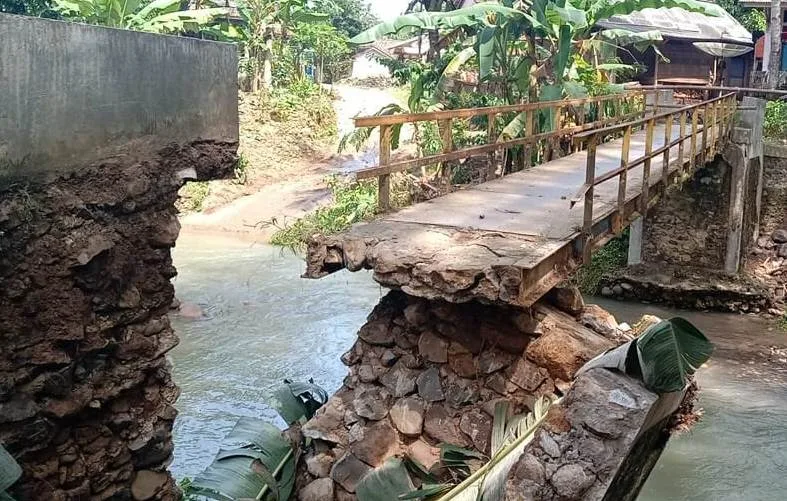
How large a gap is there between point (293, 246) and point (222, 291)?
10.7 ft

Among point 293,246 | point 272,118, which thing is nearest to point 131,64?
point 293,246

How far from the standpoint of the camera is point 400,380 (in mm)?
5680

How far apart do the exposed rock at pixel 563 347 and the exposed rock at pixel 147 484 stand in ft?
7.68

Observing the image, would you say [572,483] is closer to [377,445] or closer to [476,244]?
[377,445]

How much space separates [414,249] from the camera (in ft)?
17.8

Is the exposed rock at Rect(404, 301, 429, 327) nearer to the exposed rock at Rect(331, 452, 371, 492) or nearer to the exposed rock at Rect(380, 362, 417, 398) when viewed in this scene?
the exposed rock at Rect(380, 362, 417, 398)

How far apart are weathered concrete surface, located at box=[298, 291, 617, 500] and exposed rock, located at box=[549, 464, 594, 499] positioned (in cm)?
112

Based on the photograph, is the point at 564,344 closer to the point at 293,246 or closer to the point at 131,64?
the point at 131,64

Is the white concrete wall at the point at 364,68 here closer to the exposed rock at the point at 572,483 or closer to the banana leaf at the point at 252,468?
the banana leaf at the point at 252,468

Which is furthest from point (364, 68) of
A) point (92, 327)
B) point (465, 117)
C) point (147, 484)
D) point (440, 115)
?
point (92, 327)

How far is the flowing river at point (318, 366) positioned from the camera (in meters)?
9.05

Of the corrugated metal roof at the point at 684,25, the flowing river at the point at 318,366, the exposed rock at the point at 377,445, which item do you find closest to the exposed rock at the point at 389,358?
the exposed rock at the point at 377,445

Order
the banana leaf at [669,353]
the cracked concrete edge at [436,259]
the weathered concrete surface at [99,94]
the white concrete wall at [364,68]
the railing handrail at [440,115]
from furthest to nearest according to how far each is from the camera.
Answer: the white concrete wall at [364,68] → the railing handrail at [440,115] → the cracked concrete edge at [436,259] → the banana leaf at [669,353] → the weathered concrete surface at [99,94]

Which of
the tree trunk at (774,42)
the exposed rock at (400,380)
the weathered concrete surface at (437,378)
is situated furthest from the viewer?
the tree trunk at (774,42)
